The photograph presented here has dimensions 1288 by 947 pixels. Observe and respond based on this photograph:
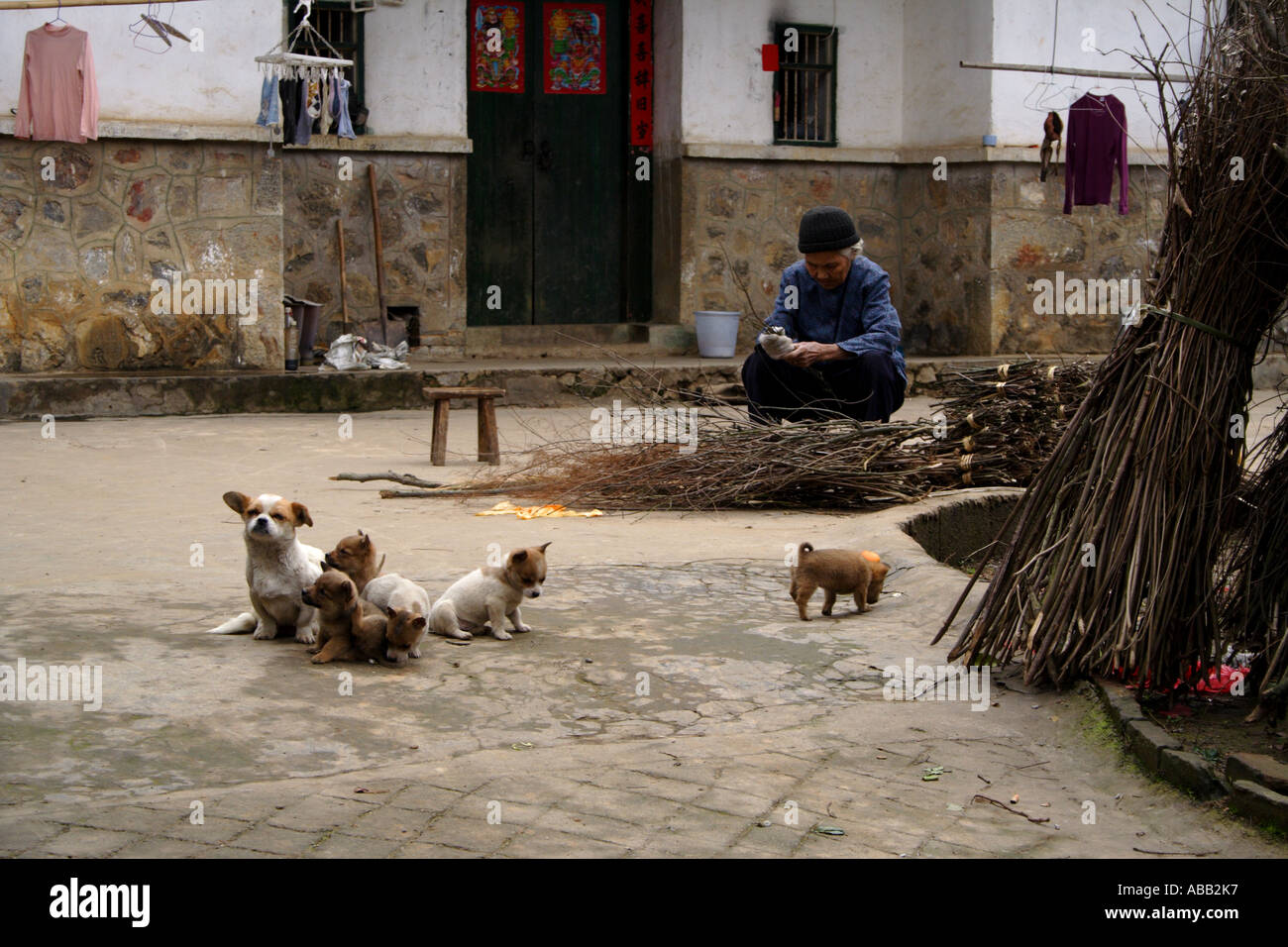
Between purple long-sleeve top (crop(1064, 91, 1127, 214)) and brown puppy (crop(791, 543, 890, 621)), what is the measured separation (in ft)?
27.8

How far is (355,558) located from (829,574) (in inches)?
63.0

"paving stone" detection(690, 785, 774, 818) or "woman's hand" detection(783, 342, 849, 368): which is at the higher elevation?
"woman's hand" detection(783, 342, 849, 368)

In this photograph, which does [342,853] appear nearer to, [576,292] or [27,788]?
[27,788]

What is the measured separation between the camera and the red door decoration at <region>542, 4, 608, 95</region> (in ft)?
43.9

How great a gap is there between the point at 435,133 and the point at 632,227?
7.55 feet

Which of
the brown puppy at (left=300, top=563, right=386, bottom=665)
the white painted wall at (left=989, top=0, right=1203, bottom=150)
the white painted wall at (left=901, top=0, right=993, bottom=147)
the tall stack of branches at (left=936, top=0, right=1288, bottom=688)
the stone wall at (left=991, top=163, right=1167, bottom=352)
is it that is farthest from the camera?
the stone wall at (left=991, top=163, right=1167, bottom=352)

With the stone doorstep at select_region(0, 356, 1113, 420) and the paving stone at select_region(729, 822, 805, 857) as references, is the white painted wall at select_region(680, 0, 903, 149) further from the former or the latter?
the paving stone at select_region(729, 822, 805, 857)

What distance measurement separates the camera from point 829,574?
4.93m

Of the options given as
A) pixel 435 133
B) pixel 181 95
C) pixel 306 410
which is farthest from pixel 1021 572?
pixel 435 133

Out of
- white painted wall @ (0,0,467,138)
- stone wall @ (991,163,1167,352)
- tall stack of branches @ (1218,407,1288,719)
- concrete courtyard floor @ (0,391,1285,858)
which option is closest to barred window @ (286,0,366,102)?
white painted wall @ (0,0,467,138)

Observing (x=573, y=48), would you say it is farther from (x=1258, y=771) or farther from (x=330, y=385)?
(x=1258, y=771)

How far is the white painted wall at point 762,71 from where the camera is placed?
523 inches

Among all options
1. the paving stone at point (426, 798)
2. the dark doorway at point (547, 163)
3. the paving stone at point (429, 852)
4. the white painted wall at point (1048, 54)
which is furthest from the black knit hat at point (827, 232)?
the dark doorway at point (547, 163)

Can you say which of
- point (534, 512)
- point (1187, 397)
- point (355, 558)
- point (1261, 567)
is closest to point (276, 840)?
point (355, 558)
